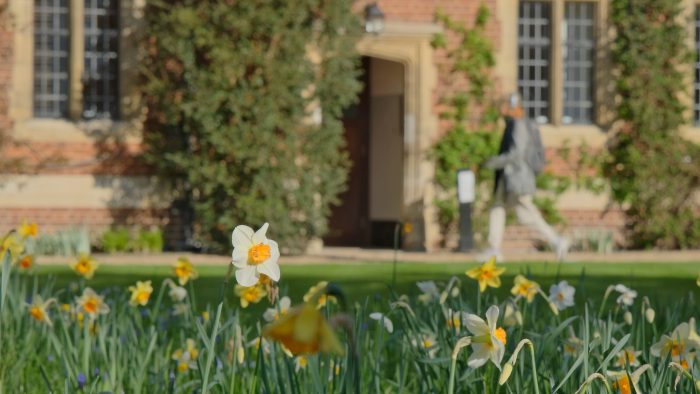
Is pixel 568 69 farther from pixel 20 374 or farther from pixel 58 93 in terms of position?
pixel 20 374

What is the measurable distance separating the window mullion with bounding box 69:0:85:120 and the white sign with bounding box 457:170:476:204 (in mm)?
4396

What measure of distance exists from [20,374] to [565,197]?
1373cm

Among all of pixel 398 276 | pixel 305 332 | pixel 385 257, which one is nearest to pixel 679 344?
pixel 305 332

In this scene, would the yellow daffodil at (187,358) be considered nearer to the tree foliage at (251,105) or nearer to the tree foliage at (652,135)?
the tree foliage at (251,105)

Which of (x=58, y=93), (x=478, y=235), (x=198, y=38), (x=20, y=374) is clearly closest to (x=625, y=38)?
(x=478, y=235)

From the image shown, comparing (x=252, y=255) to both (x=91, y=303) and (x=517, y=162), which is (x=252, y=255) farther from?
(x=517, y=162)

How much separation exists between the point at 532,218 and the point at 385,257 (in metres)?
1.71

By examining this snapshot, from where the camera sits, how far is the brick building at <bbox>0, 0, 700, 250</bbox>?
16.1 m

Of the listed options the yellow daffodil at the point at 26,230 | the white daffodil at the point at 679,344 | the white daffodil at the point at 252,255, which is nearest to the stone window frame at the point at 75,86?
the yellow daffodil at the point at 26,230

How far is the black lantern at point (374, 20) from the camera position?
1666 centimetres

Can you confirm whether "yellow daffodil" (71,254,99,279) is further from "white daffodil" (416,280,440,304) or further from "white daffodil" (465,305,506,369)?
"white daffodil" (465,305,506,369)

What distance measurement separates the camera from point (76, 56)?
1619 cm

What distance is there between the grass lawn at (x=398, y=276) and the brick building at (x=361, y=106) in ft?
11.3

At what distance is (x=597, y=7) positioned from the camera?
58.6 ft
